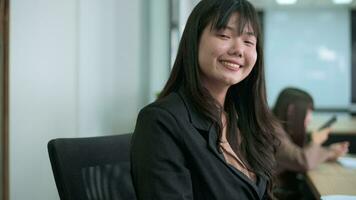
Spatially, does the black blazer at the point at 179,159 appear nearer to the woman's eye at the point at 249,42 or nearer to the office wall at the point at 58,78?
the woman's eye at the point at 249,42

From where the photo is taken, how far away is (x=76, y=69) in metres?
1.90

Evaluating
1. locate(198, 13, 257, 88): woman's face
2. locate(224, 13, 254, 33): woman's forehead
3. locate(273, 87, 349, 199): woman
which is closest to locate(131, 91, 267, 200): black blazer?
locate(198, 13, 257, 88): woman's face

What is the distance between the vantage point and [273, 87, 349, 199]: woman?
196 centimetres

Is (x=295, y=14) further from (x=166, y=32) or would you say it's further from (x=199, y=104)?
(x=199, y=104)

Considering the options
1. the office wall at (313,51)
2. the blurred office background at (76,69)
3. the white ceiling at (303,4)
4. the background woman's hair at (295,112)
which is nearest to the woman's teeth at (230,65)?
the blurred office background at (76,69)

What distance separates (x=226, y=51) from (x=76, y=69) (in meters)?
1.10

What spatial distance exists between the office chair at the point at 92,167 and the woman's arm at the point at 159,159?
16cm

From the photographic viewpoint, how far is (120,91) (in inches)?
91.3

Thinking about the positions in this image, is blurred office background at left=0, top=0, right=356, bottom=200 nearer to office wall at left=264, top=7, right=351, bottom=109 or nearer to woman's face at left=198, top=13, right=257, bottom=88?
woman's face at left=198, top=13, right=257, bottom=88

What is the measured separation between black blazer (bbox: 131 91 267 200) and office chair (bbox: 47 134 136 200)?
156 millimetres

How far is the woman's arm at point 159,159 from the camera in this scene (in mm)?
836

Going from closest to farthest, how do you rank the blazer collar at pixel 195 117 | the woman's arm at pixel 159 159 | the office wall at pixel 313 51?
1. the woman's arm at pixel 159 159
2. the blazer collar at pixel 195 117
3. the office wall at pixel 313 51

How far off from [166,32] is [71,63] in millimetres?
825

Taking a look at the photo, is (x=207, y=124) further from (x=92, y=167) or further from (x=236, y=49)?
(x=92, y=167)
